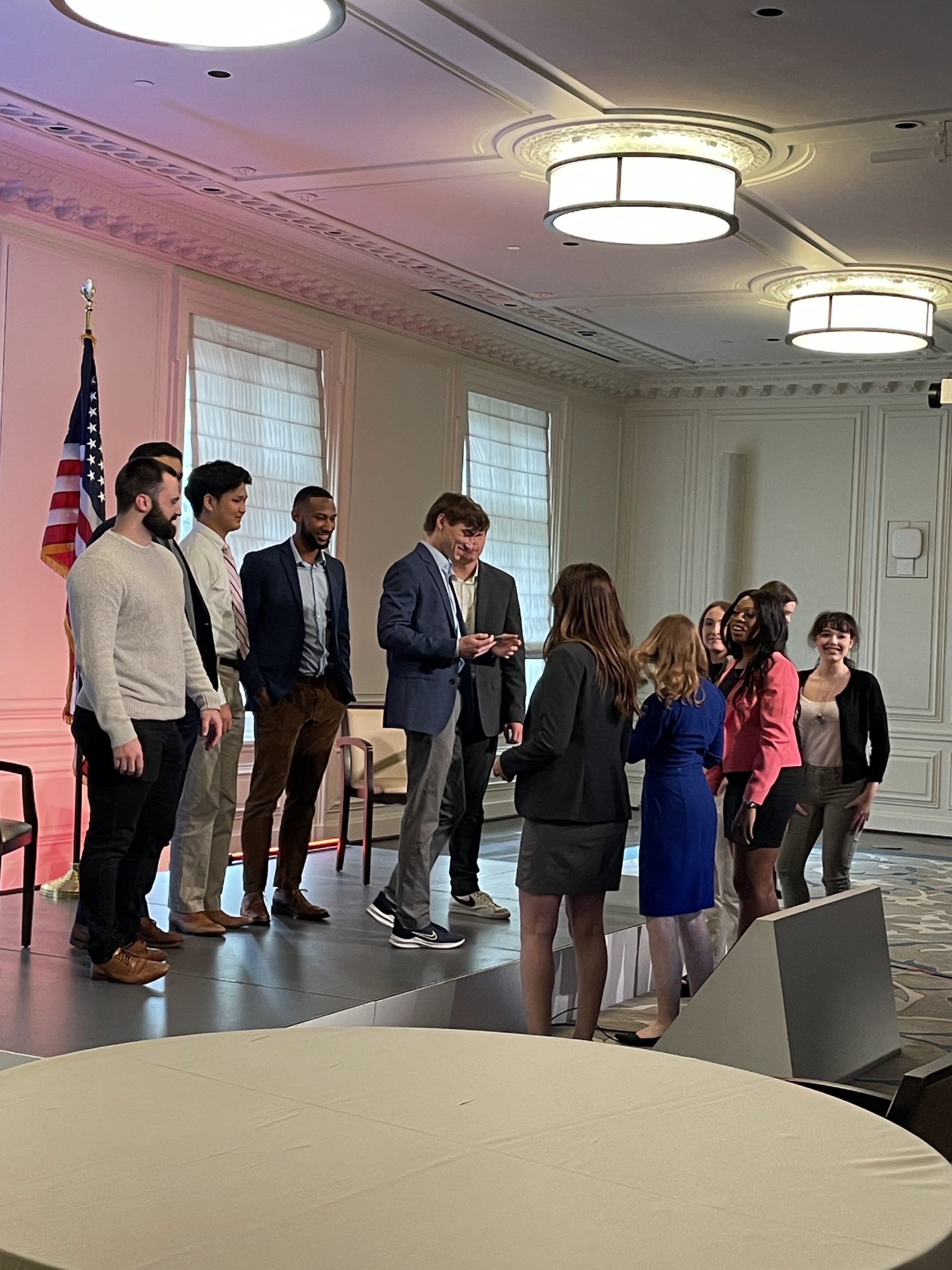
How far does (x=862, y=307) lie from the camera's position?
860 centimetres

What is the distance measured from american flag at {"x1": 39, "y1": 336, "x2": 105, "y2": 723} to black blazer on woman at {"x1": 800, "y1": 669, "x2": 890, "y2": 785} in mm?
3036

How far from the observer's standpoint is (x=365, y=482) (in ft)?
30.6

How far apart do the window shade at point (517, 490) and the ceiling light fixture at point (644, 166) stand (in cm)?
409

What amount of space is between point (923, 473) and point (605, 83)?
21.2 ft

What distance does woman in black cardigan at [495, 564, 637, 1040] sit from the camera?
13.7ft

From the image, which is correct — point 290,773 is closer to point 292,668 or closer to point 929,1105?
point 292,668

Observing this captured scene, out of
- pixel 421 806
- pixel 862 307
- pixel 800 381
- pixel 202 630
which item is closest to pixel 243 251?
pixel 862 307

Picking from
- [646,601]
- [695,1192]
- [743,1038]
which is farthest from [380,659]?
[695,1192]

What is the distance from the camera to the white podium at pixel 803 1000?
364 cm

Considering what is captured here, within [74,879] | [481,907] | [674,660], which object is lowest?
[481,907]

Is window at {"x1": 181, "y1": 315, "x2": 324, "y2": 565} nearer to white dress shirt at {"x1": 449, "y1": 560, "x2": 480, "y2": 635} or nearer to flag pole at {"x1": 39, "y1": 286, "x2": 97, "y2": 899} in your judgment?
flag pole at {"x1": 39, "y1": 286, "x2": 97, "y2": 899}

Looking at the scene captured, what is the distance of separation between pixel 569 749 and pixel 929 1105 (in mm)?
2209

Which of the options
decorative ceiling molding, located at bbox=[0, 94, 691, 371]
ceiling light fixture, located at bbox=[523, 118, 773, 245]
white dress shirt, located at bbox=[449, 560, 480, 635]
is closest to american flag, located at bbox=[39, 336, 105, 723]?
decorative ceiling molding, located at bbox=[0, 94, 691, 371]

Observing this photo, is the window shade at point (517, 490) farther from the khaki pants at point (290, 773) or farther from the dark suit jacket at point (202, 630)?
the dark suit jacket at point (202, 630)
